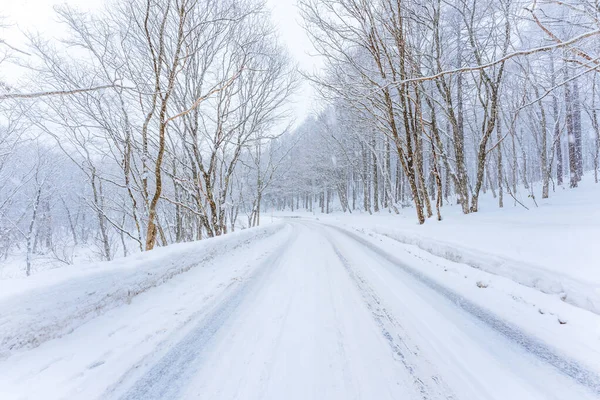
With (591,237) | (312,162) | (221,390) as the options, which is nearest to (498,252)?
(591,237)

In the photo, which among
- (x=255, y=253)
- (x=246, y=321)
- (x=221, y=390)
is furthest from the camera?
(x=255, y=253)

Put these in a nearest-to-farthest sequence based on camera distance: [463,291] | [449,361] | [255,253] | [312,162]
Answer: [449,361] → [463,291] → [255,253] → [312,162]

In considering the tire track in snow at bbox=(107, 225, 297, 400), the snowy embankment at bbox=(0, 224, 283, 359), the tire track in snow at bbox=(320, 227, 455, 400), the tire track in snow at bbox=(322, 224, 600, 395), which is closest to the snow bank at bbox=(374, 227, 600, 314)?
the tire track in snow at bbox=(322, 224, 600, 395)

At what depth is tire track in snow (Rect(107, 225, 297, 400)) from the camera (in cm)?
176

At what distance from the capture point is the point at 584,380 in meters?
1.78

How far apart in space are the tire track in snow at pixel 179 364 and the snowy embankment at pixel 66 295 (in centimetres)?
117

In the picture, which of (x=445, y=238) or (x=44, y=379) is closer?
(x=44, y=379)

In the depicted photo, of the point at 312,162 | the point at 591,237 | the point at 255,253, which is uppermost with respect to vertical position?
the point at 312,162

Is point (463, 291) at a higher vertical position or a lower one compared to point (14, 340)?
lower

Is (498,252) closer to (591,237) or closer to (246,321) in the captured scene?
(591,237)

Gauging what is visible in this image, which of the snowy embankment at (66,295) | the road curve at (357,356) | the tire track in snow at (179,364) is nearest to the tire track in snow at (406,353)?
the road curve at (357,356)

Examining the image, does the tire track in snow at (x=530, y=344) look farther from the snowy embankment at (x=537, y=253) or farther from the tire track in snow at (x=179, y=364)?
the tire track in snow at (x=179, y=364)

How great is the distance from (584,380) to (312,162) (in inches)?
1230

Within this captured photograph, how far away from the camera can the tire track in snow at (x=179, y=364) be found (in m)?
1.76
